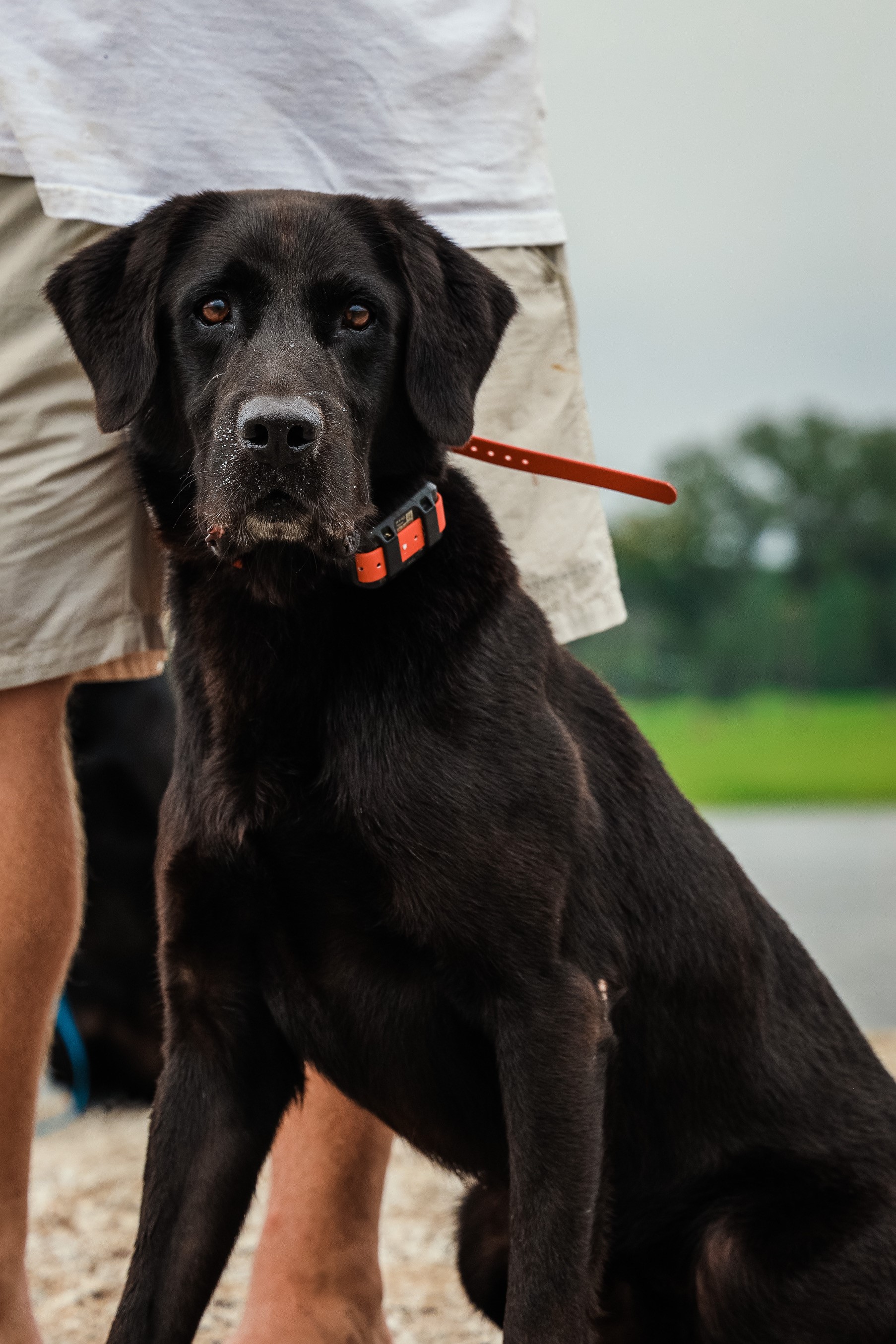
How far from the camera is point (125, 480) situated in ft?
6.99

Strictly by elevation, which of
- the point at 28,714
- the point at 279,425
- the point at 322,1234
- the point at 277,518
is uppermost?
the point at 279,425

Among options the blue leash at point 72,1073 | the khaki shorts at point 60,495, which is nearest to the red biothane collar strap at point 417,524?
the khaki shorts at point 60,495

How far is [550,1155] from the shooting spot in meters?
1.71

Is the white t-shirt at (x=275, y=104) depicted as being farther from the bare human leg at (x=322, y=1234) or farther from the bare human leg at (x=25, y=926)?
the bare human leg at (x=322, y=1234)

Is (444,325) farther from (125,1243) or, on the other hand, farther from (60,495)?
(125,1243)

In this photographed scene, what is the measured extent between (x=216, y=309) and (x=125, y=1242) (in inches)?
78.5

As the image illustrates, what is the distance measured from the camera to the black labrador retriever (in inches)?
68.1

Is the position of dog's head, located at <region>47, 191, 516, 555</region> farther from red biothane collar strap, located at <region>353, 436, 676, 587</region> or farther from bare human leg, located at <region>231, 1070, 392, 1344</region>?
bare human leg, located at <region>231, 1070, 392, 1344</region>

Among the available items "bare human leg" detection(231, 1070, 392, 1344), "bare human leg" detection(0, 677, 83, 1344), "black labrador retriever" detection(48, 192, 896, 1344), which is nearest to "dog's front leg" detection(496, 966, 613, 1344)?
"black labrador retriever" detection(48, 192, 896, 1344)

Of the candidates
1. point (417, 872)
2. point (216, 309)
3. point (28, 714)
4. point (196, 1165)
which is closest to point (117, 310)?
point (216, 309)

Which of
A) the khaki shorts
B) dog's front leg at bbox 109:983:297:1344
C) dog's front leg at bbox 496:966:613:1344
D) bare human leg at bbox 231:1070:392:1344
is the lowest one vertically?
bare human leg at bbox 231:1070:392:1344

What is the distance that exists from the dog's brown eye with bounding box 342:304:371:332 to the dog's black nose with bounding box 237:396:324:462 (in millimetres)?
223

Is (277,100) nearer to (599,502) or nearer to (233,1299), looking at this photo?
(599,502)

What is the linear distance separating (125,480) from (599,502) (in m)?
0.81
